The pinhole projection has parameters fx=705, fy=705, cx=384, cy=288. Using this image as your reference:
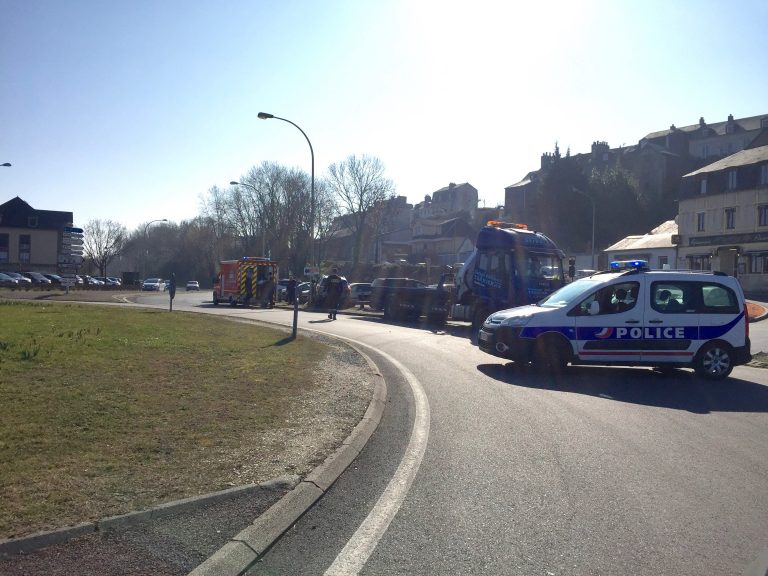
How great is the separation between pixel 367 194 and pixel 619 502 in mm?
75969

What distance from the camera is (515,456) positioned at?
6977 millimetres

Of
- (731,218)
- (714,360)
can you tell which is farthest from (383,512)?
(731,218)

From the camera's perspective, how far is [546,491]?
229 inches

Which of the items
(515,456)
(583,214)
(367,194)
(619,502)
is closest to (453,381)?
(515,456)

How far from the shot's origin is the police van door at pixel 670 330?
1298 centimetres

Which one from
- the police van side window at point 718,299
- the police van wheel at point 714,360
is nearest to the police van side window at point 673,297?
the police van side window at point 718,299

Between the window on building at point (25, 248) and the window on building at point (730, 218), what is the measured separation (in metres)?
84.2

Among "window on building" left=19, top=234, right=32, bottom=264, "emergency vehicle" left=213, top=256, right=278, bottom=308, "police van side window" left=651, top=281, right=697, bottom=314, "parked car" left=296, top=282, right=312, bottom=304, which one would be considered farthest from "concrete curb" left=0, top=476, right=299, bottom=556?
"window on building" left=19, top=234, right=32, bottom=264

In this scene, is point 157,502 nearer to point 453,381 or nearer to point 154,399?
point 154,399

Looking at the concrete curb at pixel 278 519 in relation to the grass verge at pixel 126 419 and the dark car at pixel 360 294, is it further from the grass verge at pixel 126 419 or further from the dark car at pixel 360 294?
the dark car at pixel 360 294

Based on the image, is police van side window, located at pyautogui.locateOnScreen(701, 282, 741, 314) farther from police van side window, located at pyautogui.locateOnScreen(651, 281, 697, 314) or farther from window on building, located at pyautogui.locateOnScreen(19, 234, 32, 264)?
window on building, located at pyautogui.locateOnScreen(19, 234, 32, 264)

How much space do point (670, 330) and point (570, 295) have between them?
190cm

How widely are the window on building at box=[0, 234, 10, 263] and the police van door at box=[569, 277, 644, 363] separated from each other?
96271 millimetres

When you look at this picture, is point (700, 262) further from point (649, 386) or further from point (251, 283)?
point (649, 386)
